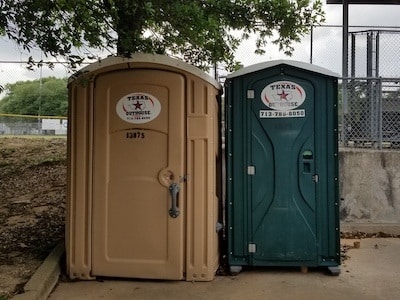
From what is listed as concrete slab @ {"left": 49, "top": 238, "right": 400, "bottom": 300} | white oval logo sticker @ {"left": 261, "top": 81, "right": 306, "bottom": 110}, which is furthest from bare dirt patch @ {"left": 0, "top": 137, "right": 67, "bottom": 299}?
white oval logo sticker @ {"left": 261, "top": 81, "right": 306, "bottom": 110}

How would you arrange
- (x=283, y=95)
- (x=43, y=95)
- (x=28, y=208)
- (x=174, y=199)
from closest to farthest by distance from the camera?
1. (x=174, y=199)
2. (x=283, y=95)
3. (x=28, y=208)
4. (x=43, y=95)

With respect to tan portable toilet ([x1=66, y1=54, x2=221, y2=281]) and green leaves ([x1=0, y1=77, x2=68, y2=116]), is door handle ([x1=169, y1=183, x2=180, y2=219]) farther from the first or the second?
green leaves ([x1=0, y1=77, x2=68, y2=116])

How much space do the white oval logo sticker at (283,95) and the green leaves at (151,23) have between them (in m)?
1.00

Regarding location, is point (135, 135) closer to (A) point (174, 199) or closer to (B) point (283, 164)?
(A) point (174, 199)

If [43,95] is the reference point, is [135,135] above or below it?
below

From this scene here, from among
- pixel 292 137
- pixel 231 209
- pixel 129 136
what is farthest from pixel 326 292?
pixel 129 136

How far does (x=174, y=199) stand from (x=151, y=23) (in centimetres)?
194

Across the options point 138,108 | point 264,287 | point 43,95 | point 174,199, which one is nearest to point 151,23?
point 138,108

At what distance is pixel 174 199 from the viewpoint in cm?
441

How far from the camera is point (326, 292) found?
169 inches

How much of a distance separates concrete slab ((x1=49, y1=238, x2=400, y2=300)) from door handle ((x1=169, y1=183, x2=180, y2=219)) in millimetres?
710

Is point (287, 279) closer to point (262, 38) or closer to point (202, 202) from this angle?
point (202, 202)

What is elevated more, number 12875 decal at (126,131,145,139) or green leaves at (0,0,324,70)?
green leaves at (0,0,324,70)

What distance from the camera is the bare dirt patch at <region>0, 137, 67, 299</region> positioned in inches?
183
